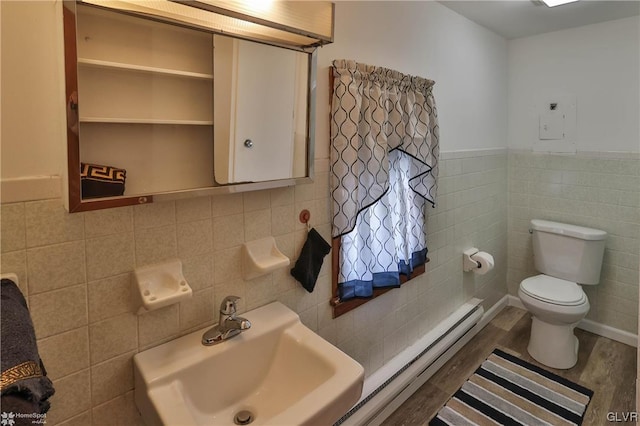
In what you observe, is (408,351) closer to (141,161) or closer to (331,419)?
(331,419)

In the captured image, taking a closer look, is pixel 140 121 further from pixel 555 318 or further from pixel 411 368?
pixel 555 318

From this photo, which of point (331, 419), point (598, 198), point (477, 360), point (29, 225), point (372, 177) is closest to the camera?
point (29, 225)

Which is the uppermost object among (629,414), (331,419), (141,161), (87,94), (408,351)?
(87,94)

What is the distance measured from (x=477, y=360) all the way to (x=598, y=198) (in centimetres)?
146

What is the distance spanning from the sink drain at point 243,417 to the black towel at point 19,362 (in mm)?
623

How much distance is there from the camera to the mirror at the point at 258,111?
1.15 meters

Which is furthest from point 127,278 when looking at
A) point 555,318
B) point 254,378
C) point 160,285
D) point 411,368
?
point 555,318

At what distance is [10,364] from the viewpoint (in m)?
0.64

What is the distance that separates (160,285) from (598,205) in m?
2.92

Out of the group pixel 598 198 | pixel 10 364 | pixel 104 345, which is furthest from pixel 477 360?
pixel 10 364

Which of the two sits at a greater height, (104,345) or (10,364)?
(10,364)

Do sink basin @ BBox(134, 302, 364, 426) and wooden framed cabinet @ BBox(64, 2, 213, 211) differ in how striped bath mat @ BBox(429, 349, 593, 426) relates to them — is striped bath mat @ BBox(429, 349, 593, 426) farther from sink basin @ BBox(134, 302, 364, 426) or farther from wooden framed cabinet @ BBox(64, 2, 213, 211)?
wooden framed cabinet @ BBox(64, 2, 213, 211)

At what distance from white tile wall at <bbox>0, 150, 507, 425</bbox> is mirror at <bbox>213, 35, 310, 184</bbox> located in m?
0.13

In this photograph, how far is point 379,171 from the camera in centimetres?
165
